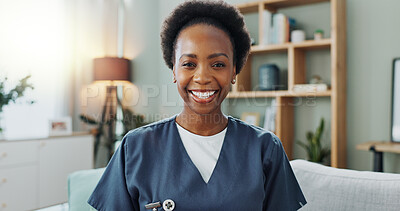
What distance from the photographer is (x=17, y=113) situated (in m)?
3.26

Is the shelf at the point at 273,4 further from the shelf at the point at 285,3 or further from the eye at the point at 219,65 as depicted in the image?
the eye at the point at 219,65

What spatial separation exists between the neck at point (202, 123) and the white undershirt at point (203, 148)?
0.01 meters

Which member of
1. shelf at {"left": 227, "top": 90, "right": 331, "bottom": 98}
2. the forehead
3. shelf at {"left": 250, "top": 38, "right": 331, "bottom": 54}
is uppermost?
shelf at {"left": 250, "top": 38, "right": 331, "bottom": 54}

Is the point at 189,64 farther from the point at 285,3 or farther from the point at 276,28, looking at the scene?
the point at 285,3

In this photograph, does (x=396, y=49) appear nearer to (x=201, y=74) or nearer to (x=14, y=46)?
(x=201, y=74)

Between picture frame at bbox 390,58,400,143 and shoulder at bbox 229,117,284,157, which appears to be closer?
shoulder at bbox 229,117,284,157

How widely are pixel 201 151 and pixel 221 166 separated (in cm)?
8

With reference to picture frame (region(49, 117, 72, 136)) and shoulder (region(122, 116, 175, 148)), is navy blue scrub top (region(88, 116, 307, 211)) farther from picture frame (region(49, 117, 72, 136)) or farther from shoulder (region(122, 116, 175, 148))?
picture frame (region(49, 117, 72, 136))

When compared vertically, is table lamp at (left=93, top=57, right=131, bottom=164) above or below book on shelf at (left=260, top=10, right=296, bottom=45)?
below

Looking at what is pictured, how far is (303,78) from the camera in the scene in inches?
129

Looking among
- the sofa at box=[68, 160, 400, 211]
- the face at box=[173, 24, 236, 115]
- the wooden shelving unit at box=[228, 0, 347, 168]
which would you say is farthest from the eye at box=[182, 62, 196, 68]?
the wooden shelving unit at box=[228, 0, 347, 168]

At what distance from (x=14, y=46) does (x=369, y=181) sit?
10.4 feet

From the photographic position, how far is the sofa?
104cm

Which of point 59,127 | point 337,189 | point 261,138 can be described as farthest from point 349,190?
point 59,127
